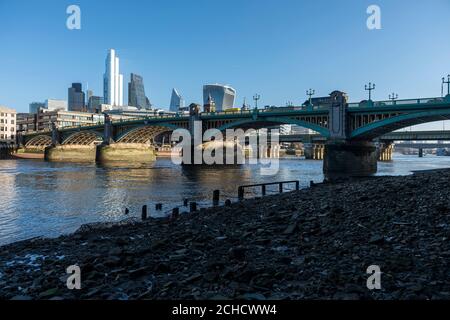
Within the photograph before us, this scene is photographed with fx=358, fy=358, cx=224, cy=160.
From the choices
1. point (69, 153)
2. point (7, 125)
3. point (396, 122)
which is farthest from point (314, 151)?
point (7, 125)

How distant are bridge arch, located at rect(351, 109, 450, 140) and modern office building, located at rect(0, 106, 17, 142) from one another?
152151 mm

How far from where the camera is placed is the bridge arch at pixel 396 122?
5269 cm

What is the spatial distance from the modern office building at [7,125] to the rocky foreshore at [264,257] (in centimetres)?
16920

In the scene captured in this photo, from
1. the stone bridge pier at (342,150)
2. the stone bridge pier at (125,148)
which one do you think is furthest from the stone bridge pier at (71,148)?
the stone bridge pier at (342,150)

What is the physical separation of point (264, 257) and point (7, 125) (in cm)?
18178

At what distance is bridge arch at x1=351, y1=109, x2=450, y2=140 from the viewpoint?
2074 inches

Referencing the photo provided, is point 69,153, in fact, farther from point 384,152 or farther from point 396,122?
point 384,152

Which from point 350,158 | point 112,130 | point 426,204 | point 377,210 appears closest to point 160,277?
point 377,210

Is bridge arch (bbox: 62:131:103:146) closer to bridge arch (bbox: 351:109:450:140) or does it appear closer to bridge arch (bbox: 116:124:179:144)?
bridge arch (bbox: 116:124:179:144)

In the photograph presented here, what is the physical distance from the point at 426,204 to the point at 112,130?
108 metres

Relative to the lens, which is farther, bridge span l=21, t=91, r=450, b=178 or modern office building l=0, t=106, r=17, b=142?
modern office building l=0, t=106, r=17, b=142

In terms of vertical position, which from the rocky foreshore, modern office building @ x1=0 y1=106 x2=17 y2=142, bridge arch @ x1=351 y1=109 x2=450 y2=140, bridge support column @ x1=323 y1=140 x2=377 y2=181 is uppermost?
modern office building @ x1=0 y1=106 x2=17 y2=142

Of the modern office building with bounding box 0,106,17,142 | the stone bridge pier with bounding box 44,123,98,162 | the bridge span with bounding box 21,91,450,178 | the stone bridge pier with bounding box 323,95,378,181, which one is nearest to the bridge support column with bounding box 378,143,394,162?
the bridge span with bounding box 21,91,450,178

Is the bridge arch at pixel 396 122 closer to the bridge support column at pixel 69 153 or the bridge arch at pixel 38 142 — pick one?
the bridge support column at pixel 69 153
